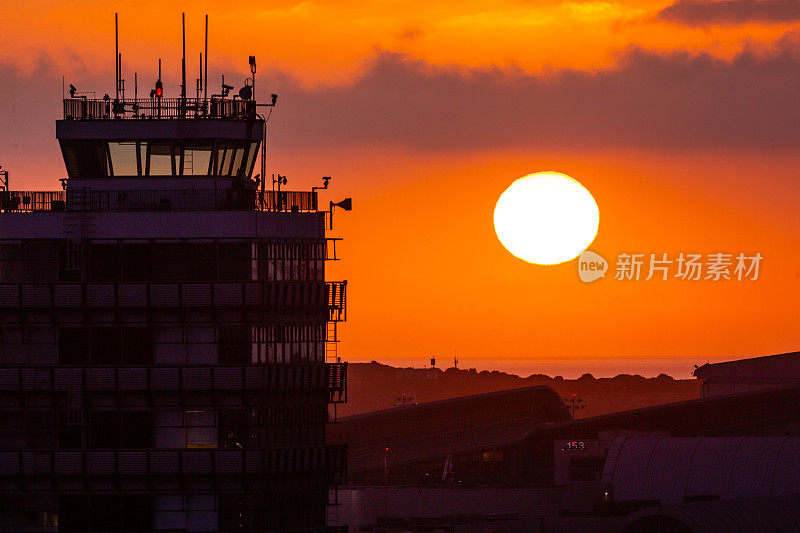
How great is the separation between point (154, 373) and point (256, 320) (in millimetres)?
7373

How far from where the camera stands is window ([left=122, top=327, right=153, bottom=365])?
12431cm

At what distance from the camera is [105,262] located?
125438 millimetres

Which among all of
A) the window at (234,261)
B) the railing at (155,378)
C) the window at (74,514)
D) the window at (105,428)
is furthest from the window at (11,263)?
the window at (74,514)

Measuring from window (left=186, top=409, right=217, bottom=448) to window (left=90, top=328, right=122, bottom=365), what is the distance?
614cm

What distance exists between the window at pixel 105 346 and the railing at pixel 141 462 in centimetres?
597

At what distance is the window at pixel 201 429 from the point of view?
4870 inches

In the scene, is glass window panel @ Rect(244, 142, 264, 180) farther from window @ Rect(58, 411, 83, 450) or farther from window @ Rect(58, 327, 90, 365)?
window @ Rect(58, 411, 83, 450)

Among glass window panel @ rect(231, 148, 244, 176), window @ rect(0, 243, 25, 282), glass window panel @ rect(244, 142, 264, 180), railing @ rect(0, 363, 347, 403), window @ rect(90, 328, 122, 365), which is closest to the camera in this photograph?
railing @ rect(0, 363, 347, 403)

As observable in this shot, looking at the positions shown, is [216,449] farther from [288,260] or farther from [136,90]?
[136,90]

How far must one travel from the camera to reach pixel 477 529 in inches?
6594

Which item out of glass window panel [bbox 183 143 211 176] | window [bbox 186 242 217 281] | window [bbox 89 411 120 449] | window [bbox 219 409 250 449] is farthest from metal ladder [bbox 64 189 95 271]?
window [bbox 219 409 250 449]

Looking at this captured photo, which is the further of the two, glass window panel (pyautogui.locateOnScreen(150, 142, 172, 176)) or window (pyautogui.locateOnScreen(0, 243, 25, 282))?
glass window panel (pyautogui.locateOnScreen(150, 142, 172, 176))

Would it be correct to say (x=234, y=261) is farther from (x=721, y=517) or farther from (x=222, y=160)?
(x=721, y=517)

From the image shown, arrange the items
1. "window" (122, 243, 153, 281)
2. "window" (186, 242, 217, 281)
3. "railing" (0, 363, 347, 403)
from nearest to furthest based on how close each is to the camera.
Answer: "railing" (0, 363, 347, 403)
"window" (186, 242, 217, 281)
"window" (122, 243, 153, 281)
